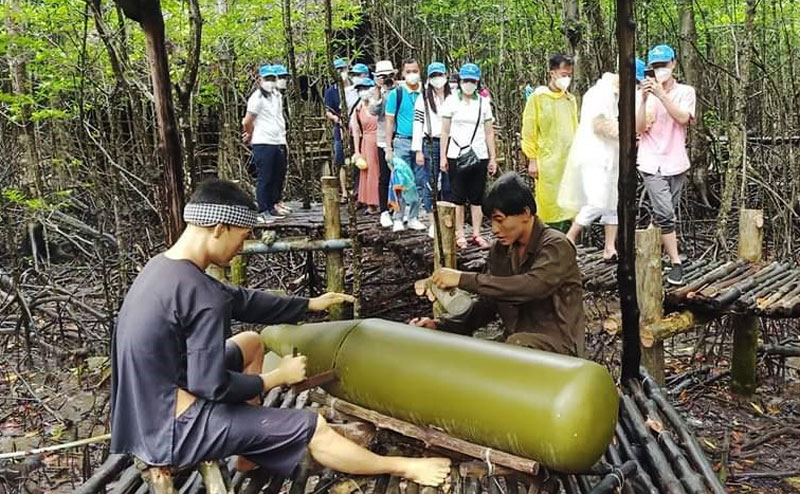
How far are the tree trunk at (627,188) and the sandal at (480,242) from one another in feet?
7.82

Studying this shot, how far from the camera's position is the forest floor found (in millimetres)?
5715

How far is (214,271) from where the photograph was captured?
6.11m

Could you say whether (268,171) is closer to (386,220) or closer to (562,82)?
(386,220)

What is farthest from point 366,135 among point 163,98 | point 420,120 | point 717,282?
point 163,98

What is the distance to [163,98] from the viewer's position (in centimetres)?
350

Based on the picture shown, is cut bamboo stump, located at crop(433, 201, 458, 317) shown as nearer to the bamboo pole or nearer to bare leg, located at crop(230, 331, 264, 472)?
bare leg, located at crop(230, 331, 264, 472)

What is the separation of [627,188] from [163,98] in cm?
233

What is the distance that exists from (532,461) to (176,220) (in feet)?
6.32

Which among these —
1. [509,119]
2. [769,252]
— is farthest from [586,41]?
[769,252]

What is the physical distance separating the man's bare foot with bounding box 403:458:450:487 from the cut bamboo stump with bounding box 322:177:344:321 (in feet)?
12.5

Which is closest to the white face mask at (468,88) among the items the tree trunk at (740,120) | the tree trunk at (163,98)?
the tree trunk at (740,120)

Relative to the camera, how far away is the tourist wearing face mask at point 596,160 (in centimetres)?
578

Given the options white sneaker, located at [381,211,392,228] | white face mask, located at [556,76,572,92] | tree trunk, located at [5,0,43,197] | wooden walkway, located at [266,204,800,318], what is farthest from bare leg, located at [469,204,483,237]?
tree trunk, located at [5,0,43,197]

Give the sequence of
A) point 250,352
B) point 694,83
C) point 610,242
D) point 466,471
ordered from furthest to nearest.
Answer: point 694,83 → point 610,242 → point 250,352 → point 466,471
